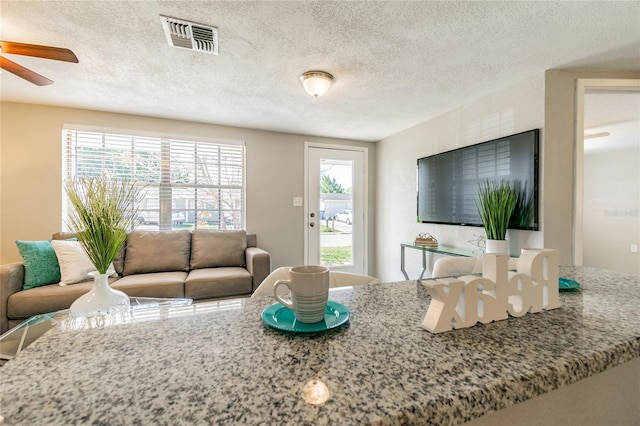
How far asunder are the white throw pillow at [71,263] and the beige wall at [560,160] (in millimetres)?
3747

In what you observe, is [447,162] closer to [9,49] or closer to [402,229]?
[402,229]

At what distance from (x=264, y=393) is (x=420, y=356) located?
27 centimetres

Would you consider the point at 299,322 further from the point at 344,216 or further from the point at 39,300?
the point at 344,216

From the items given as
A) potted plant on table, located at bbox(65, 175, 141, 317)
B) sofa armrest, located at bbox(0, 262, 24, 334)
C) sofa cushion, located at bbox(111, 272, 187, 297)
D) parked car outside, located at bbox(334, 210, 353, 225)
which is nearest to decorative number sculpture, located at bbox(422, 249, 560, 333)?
potted plant on table, located at bbox(65, 175, 141, 317)

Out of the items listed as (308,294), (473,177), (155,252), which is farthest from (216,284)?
(473,177)

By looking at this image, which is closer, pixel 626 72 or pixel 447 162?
pixel 626 72

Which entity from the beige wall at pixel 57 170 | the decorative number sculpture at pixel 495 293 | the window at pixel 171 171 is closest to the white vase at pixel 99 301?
the decorative number sculpture at pixel 495 293

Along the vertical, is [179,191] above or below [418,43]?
below

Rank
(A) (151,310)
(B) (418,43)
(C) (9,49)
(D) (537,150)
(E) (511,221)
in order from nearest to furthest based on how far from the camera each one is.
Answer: (A) (151,310)
(C) (9,49)
(B) (418,43)
(D) (537,150)
(E) (511,221)

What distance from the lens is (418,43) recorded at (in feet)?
5.68

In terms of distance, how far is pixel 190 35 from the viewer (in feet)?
5.38

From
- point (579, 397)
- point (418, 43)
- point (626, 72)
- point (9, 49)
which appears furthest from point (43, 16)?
point (626, 72)

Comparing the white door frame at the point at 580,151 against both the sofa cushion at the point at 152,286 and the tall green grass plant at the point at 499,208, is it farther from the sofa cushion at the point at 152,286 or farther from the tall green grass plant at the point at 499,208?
the sofa cushion at the point at 152,286

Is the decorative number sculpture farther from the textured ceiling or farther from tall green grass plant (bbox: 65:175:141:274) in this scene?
the textured ceiling
